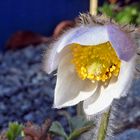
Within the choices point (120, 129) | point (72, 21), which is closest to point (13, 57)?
point (72, 21)

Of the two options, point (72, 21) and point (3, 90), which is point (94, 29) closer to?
point (3, 90)

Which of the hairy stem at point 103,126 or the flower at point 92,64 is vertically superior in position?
the flower at point 92,64

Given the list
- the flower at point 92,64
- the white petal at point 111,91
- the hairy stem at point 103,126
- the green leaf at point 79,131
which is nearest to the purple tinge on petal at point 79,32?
the flower at point 92,64

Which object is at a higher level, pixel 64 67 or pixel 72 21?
pixel 72 21

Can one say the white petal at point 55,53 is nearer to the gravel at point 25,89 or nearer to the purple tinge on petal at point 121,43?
the purple tinge on petal at point 121,43

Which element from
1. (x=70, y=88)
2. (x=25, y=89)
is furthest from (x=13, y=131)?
(x=25, y=89)

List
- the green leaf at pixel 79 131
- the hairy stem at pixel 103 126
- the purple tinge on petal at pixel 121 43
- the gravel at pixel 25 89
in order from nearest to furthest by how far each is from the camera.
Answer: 1. the purple tinge on petal at pixel 121 43
2. the hairy stem at pixel 103 126
3. the green leaf at pixel 79 131
4. the gravel at pixel 25 89

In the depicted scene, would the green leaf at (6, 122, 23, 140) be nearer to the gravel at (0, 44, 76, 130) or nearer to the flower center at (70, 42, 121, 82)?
the flower center at (70, 42, 121, 82)
